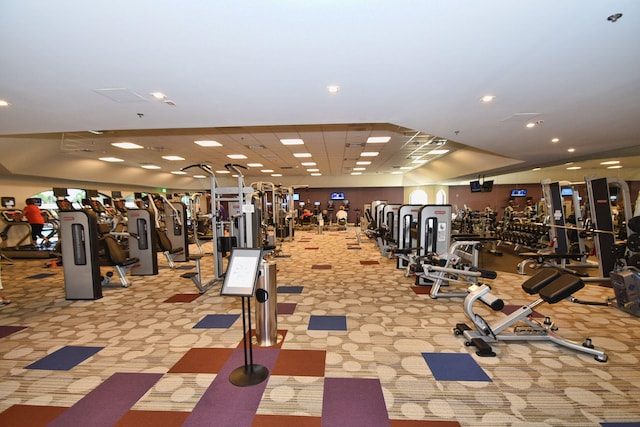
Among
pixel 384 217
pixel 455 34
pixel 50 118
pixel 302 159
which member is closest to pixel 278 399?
pixel 455 34

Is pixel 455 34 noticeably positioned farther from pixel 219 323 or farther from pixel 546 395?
pixel 219 323

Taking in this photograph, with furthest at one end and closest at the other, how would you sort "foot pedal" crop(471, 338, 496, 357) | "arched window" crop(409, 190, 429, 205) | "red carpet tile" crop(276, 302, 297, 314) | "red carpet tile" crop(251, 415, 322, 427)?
1. "arched window" crop(409, 190, 429, 205)
2. "red carpet tile" crop(276, 302, 297, 314)
3. "foot pedal" crop(471, 338, 496, 357)
4. "red carpet tile" crop(251, 415, 322, 427)

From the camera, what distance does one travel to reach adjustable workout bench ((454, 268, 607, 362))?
2.74 m

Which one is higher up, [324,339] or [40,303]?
[40,303]

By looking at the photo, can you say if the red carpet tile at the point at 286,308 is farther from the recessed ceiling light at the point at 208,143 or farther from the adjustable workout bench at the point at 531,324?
the recessed ceiling light at the point at 208,143

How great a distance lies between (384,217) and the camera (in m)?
9.30

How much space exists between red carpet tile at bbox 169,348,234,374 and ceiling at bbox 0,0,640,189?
292 centimetres

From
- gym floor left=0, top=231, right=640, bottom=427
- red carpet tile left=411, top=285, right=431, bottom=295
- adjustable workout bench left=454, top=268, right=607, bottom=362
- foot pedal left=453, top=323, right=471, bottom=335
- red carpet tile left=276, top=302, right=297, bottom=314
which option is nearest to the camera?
gym floor left=0, top=231, right=640, bottom=427

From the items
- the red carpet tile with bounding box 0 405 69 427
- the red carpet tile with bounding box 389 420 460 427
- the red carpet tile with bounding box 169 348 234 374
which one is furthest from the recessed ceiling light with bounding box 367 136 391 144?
the red carpet tile with bounding box 0 405 69 427

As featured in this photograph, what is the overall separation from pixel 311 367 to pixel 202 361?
1089 mm

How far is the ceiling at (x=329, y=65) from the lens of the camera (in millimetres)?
2070

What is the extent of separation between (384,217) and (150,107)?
7.13m

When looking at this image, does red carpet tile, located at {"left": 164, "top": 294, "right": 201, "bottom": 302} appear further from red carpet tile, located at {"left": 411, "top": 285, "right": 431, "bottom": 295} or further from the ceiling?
red carpet tile, located at {"left": 411, "top": 285, "right": 431, "bottom": 295}

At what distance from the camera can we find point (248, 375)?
8.32 ft
